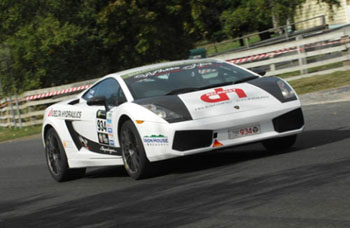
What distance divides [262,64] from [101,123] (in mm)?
15519

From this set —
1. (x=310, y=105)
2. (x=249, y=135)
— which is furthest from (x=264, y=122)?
(x=310, y=105)

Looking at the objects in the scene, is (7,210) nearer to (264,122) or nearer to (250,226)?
(264,122)

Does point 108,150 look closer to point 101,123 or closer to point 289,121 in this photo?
point 101,123

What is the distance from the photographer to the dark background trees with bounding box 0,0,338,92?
3159 cm

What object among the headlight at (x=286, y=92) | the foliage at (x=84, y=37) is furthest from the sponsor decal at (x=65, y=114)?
the foliage at (x=84, y=37)

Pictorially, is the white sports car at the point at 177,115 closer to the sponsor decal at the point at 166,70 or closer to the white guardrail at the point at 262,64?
the sponsor decal at the point at 166,70

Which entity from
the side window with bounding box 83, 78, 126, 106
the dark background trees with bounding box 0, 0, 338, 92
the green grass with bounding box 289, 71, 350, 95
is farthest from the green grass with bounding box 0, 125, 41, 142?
the side window with bounding box 83, 78, 126, 106

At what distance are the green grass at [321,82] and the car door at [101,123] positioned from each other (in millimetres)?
10127

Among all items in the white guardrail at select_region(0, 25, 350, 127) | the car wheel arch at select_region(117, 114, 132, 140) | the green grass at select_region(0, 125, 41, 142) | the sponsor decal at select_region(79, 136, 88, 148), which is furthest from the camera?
the green grass at select_region(0, 125, 41, 142)

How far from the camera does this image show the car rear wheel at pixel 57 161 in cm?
1073

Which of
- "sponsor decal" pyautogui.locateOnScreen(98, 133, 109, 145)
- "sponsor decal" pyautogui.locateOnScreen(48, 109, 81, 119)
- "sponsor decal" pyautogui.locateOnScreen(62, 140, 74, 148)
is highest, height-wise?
"sponsor decal" pyautogui.locateOnScreen(48, 109, 81, 119)

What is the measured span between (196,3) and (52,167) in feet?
85.0

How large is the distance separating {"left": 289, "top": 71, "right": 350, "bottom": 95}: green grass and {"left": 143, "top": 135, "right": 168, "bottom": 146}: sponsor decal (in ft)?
36.9

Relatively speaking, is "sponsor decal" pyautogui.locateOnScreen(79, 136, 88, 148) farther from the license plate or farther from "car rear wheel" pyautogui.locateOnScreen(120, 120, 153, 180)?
the license plate
